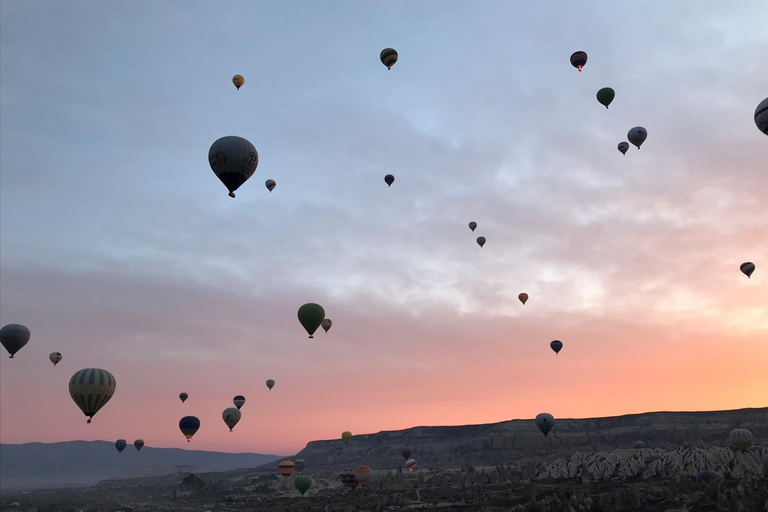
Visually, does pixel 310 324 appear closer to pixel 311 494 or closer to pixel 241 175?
pixel 241 175

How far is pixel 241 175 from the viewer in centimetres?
5744

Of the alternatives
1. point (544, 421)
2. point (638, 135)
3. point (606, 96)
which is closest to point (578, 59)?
point (606, 96)

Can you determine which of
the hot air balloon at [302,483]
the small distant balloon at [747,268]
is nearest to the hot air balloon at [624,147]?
the small distant balloon at [747,268]

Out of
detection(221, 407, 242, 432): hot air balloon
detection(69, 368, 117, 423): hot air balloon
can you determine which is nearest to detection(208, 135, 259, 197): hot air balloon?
detection(69, 368, 117, 423): hot air balloon

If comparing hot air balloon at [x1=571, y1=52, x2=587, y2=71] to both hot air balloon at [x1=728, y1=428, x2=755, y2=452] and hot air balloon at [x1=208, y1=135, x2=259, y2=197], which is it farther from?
hot air balloon at [x1=728, y1=428, x2=755, y2=452]

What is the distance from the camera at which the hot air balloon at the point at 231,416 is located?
Answer: 342 ft

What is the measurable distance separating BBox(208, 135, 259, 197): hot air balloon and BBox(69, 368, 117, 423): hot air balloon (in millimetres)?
24056

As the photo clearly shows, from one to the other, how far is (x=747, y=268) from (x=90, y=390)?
8140 centimetres

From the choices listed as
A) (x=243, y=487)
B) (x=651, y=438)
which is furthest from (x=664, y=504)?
(x=243, y=487)

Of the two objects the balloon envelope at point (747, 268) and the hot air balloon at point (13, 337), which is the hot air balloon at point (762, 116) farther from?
the hot air balloon at point (13, 337)

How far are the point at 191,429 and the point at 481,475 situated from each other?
7532 cm

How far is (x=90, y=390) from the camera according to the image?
206 ft

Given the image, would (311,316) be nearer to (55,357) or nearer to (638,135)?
(638,135)

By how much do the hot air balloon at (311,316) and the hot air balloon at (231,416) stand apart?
41.9 m
